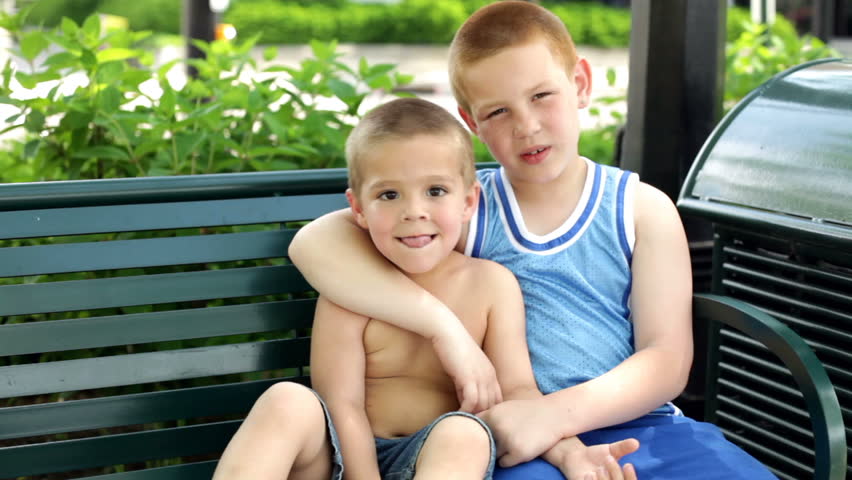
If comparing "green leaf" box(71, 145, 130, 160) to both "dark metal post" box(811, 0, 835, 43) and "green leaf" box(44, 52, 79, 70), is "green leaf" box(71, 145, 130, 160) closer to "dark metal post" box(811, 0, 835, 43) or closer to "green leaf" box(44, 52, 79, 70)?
Answer: "green leaf" box(44, 52, 79, 70)

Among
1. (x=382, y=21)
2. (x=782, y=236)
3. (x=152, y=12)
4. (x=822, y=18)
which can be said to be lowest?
(x=382, y=21)

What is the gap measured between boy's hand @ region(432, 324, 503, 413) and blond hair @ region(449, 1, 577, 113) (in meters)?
0.56

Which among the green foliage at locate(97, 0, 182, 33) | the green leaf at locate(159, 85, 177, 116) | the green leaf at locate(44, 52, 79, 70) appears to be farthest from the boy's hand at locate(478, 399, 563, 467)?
the green foliage at locate(97, 0, 182, 33)

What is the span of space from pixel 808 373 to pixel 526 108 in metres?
0.81

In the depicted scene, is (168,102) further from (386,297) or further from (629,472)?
(629,472)

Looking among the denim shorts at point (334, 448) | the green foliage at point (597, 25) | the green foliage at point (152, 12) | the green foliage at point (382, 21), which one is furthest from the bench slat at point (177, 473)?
the green foliage at point (597, 25)

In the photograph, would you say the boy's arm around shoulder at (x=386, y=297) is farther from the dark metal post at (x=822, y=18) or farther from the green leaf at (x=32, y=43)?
the dark metal post at (x=822, y=18)

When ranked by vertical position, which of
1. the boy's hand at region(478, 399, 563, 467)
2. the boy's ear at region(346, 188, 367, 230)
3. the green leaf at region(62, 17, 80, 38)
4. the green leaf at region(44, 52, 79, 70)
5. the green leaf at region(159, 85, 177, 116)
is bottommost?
the boy's hand at region(478, 399, 563, 467)

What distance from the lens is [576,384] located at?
7.00 ft

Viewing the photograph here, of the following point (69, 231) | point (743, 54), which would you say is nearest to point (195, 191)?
point (69, 231)

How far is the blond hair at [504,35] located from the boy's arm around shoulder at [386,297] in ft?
1.41

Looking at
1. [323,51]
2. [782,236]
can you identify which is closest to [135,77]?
[323,51]

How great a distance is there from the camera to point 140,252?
7.27 feet

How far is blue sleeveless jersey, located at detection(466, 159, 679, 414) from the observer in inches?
85.7
